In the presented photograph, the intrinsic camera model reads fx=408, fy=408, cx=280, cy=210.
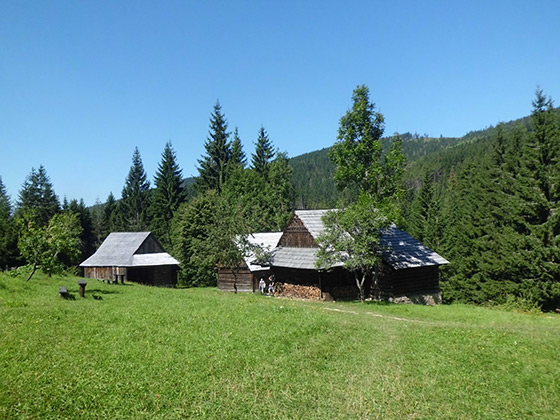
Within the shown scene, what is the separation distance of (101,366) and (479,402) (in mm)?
9632

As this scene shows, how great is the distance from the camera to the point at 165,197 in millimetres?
74938

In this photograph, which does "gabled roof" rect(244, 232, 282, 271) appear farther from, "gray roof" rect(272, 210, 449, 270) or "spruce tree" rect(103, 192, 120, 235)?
"spruce tree" rect(103, 192, 120, 235)

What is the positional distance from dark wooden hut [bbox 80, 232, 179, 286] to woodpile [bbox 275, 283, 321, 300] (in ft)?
69.2

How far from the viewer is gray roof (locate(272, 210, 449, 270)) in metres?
31.8

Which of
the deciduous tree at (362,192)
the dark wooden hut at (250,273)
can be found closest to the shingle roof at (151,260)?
the dark wooden hut at (250,273)

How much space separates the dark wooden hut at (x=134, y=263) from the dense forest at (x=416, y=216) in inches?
149

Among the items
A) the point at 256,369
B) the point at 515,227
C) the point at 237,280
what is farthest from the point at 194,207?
the point at 256,369

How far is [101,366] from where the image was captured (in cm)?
1061

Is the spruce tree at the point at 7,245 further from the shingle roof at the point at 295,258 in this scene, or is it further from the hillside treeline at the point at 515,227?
the hillside treeline at the point at 515,227

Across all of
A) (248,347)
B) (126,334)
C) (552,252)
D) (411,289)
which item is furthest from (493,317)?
(126,334)

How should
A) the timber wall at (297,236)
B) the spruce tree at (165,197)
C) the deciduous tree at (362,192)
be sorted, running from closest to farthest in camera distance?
the deciduous tree at (362,192), the timber wall at (297,236), the spruce tree at (165,197)

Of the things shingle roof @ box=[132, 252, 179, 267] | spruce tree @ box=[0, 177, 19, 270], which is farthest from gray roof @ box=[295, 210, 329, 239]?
spruce tree @ box=[0, 177, 19, 270]

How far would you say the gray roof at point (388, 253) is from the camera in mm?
31828

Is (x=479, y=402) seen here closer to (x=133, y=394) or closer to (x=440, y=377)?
(x=440, y=377)
